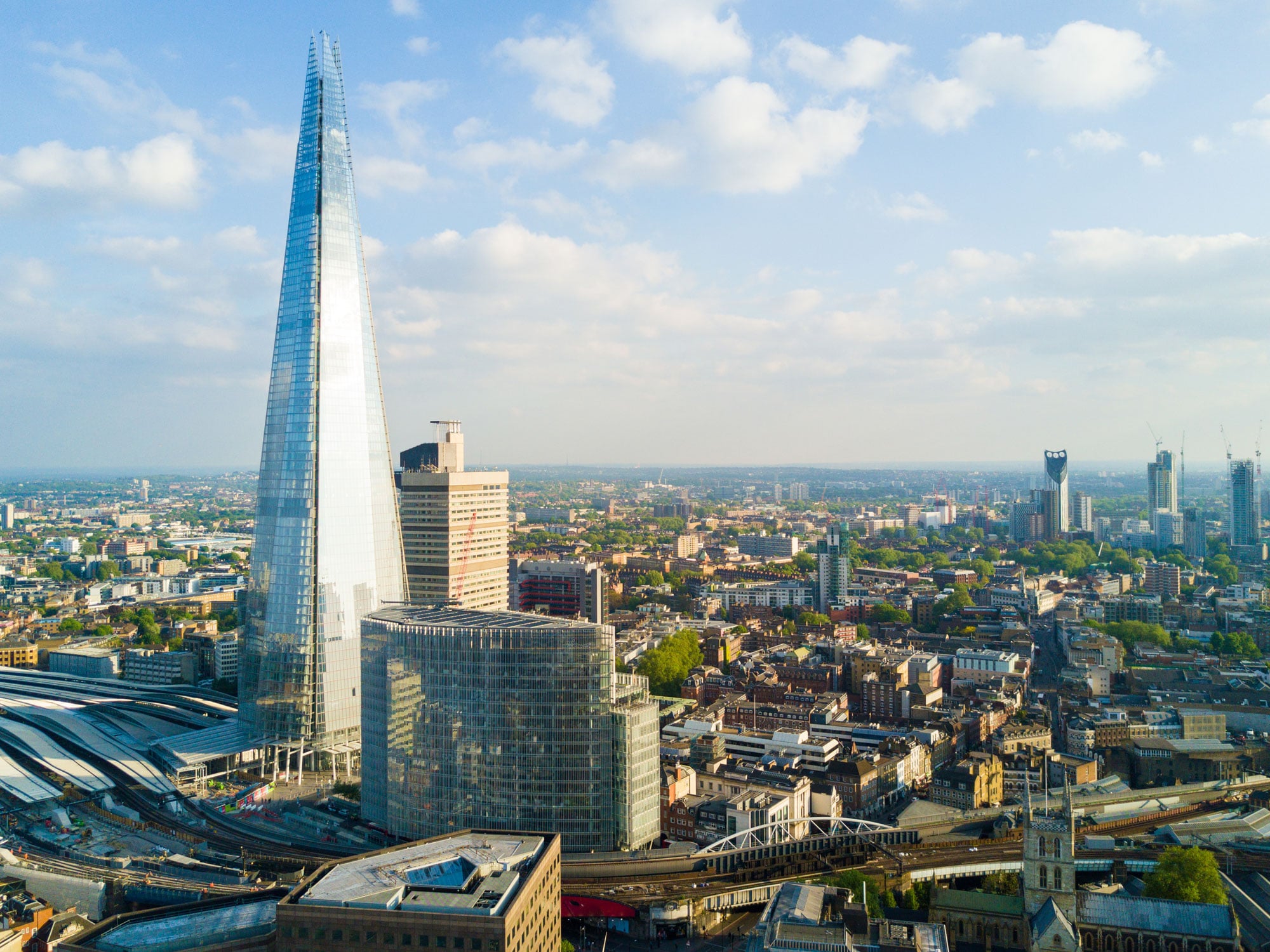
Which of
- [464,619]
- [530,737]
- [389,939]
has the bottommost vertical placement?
[389,939]

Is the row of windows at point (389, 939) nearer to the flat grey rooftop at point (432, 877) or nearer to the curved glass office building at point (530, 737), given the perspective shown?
the flat grey rooftop at point (432, 877)

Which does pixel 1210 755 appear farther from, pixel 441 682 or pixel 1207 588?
pixel 1207 588

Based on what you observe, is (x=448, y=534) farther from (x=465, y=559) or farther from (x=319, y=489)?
(x=319, y=489)

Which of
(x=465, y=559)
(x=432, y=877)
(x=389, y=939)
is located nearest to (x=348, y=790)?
(x=465, y=559)

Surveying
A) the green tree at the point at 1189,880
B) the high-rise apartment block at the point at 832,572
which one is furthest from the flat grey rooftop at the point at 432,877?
the high-rise apartment block at the point at 832,572

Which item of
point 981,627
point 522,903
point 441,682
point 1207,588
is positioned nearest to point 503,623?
point 441,682

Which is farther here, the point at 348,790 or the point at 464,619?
the point at 348,790
